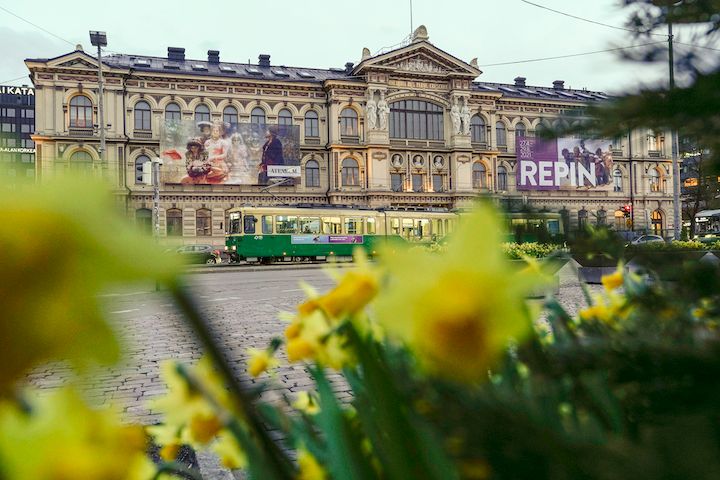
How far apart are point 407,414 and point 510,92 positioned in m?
40.2

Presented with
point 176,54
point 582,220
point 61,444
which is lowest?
point 61,444

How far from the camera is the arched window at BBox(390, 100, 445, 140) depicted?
3319 cm

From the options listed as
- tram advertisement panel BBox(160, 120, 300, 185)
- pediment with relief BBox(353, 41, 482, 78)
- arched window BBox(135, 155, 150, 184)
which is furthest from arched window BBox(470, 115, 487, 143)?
arched window BBox(135, 155, 150, 184)

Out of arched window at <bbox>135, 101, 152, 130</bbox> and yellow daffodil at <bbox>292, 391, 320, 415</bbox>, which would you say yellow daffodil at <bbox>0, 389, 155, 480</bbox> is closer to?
yellow daffodil at <bbox>292, 391, 320, 415</bbox>

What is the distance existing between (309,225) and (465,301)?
21.6 meters

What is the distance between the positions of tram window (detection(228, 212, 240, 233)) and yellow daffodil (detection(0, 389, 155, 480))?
2162 centimetres

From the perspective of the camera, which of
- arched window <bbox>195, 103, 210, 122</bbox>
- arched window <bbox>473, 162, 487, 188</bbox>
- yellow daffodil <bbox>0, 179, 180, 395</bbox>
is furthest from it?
arched window <bbox>473, 162, 487, 188</bbox>

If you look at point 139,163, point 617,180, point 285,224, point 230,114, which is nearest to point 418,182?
point 230,114

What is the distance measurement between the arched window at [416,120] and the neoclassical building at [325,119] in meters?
0.06

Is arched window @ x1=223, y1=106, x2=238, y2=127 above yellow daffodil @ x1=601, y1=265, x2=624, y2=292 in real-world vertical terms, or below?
above

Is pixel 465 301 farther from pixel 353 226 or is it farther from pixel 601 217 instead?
pixel 353 226

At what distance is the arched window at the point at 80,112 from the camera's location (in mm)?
28266

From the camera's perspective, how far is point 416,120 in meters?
33.6

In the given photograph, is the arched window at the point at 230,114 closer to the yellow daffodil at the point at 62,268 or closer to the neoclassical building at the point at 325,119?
the neoclassical building at the point at 325,119
